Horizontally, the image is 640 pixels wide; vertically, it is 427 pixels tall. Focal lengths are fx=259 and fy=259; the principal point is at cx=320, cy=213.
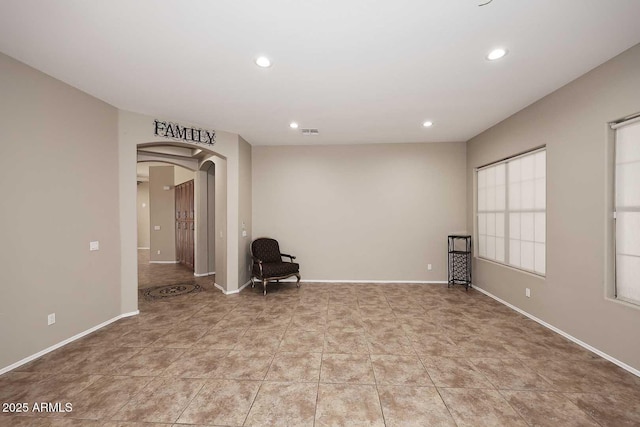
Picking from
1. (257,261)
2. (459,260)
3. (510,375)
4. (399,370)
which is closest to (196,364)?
(399,370)

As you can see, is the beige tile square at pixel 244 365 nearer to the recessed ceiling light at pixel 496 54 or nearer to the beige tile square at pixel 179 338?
the beige tile square at pixel 179 338

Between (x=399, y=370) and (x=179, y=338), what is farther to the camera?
(x=179, y=338)

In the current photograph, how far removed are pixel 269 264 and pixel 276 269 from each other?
0.93 ft

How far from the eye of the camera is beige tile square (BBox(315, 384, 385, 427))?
1.84m

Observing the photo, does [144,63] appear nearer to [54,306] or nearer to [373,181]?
[54,306]

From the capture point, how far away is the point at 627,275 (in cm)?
259

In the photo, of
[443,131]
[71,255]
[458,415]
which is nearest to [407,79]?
[443,131]

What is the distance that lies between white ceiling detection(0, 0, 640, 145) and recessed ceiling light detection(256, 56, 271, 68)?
0.05 metres

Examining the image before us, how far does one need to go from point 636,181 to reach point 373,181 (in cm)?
374

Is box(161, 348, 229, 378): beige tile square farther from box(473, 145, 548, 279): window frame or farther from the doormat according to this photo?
box(473, 145, 548, 279): window frame

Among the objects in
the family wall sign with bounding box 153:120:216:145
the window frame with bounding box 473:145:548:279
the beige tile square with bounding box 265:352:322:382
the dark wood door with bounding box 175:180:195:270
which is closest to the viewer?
the beige tile square with bounding box 265:352:322:382

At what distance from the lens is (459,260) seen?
548 centimetres

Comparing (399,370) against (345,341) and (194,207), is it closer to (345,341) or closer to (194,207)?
(345,341)

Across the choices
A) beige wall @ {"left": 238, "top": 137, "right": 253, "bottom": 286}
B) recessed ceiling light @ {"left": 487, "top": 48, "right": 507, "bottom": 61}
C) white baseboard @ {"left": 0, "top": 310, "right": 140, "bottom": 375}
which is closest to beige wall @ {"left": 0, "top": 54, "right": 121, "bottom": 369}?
white baseboard @ {"left": 0, "top": 310, "right": 140, "bottom": 375}
